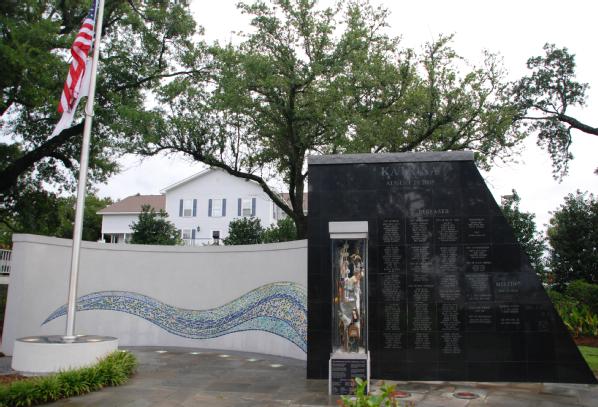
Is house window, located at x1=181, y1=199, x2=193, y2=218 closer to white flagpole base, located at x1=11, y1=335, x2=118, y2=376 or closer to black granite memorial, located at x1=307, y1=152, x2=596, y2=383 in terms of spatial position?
white flagpole base, located at x1=11, y1=335, x2=118, y2=376

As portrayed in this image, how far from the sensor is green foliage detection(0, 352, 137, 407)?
8.02 m

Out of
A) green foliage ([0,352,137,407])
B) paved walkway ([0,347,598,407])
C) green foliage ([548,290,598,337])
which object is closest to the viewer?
green foliage ([0,352,137,407])

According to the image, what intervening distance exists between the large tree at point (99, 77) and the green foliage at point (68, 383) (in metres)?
8.72

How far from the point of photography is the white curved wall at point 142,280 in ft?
44.0

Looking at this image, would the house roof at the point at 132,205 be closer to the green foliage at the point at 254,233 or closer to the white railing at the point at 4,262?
the green foliage at the point at 254,233

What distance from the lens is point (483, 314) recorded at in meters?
9.97

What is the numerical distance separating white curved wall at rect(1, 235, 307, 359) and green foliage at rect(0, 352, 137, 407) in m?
4.54

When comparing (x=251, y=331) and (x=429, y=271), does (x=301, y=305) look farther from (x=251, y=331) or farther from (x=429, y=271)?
(x=429, y=271)

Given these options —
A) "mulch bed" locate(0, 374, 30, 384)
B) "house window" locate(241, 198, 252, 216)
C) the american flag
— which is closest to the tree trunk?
the american flag

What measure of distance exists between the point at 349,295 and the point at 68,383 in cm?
519

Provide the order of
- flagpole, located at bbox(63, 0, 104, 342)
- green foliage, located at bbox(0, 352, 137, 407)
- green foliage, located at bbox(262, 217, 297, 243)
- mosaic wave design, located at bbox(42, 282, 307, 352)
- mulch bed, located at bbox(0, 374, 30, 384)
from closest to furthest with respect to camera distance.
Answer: green foliage, located at bbox(0, 352, 137, 407) < mulch bed, located at bbox(0, 374, 30, 384) < flagpole, located at bbox(63, 0, 104, 342) < mosaic wave design, located at bbox(42, 282, 307, 352) < green foliage, located at bbox(262, 217, 297, 243)

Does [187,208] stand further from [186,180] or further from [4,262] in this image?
[4,262]

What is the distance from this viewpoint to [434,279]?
33.3ft

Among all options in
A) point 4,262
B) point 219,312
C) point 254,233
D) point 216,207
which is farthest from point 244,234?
point 216,207
